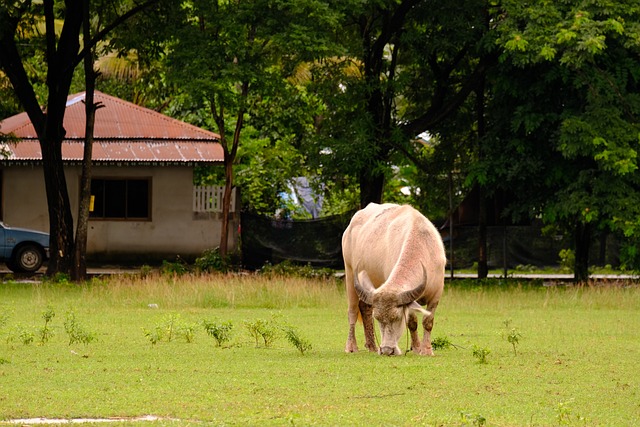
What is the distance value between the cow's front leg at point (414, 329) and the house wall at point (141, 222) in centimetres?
2425

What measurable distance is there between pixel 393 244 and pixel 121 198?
26.0 meters

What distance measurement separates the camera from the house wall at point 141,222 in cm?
3928

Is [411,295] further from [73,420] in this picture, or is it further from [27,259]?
[27,259]

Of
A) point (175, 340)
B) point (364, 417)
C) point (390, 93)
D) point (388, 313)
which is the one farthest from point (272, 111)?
point (364, 417)

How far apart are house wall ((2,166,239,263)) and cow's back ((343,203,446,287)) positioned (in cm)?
2336

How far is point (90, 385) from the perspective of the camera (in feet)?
39.5

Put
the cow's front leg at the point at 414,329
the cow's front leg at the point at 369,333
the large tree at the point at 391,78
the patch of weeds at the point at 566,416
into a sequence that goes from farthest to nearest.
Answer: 1. the large tree at the point at 391,78
2. the cow's front leg at the point at 369,333
3. the cow's front leg at the point at 414,329
4. the patch of weeds at the point at 566,416

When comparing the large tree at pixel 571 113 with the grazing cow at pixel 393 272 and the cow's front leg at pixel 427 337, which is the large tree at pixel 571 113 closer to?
the grazing cow at pixel 393 272

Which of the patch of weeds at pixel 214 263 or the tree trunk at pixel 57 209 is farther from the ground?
the tree trunk at pixel 57 209

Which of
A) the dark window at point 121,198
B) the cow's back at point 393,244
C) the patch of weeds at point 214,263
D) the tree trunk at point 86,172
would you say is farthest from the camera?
the dark window at point 121,198

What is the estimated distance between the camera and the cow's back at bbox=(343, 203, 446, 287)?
576 inches

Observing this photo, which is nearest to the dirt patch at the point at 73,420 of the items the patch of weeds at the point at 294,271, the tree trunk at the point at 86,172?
the patch of weeds at the point at 294,271

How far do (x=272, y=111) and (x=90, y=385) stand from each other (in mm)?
34512

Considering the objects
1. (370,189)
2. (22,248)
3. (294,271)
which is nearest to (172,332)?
(294,271)
